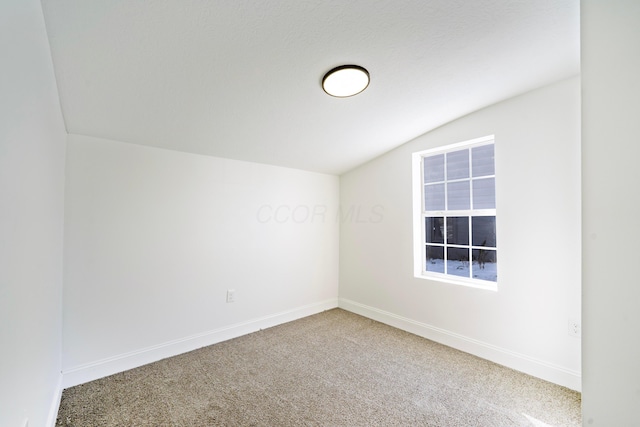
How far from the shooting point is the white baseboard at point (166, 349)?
79.9 inches

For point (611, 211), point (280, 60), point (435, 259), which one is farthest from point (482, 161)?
point (280, 60)

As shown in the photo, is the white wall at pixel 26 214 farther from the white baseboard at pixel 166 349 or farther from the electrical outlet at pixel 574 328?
the electrical outlet at pixel 574 328

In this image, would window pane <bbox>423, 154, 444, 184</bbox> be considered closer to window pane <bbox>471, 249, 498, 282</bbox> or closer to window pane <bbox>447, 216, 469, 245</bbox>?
window pane <bbox>447, 216, 469, 245</bbox>

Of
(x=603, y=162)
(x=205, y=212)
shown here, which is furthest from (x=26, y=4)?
(x=603, y=162)

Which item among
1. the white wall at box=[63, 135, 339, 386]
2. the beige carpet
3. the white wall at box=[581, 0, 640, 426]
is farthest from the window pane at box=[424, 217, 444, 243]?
the white wall at box=[581, 0, 640, 426]

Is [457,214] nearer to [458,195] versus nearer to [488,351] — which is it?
[458,195]

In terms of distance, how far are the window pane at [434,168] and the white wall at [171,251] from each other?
1441mm

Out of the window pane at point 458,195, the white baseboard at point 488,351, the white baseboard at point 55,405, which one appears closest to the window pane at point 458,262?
the window pane at point 458,195

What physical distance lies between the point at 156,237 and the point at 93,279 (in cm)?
53

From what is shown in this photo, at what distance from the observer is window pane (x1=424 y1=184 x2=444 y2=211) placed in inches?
119

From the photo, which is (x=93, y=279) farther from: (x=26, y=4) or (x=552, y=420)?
(x=552, y=420)

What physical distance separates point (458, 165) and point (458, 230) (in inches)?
27.2

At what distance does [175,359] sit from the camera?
7.87 feet

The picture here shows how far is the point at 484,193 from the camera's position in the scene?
8.73 ft
